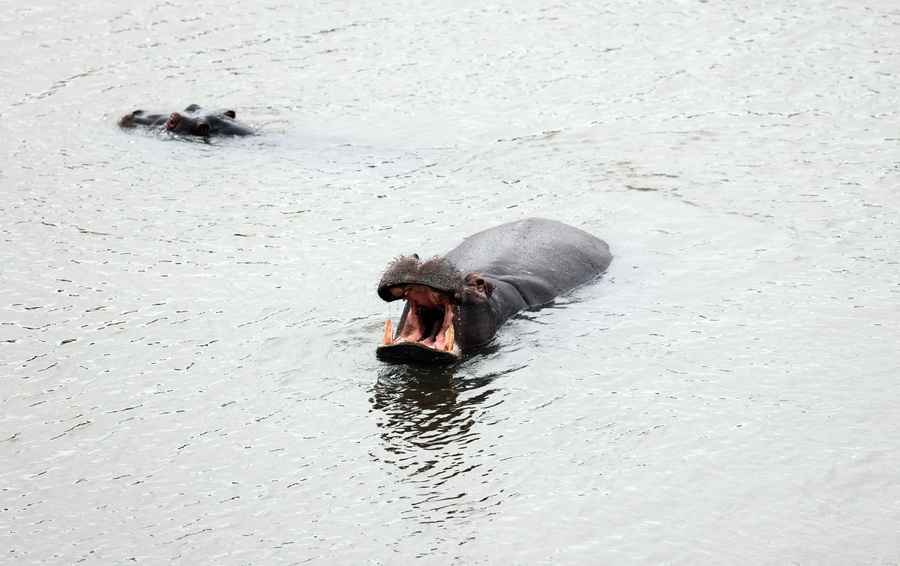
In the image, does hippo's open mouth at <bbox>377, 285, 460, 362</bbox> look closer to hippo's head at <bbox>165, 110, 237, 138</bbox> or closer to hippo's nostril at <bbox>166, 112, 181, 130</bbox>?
hippo's head at <bbox>165, 110, 237, 138</bbox>

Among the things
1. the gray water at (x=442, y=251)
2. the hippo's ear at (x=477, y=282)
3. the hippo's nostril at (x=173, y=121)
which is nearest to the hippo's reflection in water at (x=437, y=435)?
the gray water at (x=442, y=251)

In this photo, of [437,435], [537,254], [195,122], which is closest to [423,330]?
[437,435]

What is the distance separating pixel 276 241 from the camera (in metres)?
10.9

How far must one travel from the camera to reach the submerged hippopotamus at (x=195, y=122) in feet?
45.7

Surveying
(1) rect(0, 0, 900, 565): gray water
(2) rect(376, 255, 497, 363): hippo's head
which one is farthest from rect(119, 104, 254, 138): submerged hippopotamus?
(2) rect(376, 255, 497, 363): hippo's head

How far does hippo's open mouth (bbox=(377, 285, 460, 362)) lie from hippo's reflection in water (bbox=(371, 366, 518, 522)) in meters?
0.16

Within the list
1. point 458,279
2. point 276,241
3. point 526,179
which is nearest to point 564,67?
point 526,179

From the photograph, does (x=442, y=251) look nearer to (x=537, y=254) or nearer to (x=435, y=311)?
(x=537, y=254)

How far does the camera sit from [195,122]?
1396 cm

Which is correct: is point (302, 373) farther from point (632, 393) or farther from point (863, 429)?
point (863, 429)

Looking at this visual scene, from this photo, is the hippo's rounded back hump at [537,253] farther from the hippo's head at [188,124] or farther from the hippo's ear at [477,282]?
the hippo's head at [188,124]

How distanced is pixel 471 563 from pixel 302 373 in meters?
2.65

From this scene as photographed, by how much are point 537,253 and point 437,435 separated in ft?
8.69

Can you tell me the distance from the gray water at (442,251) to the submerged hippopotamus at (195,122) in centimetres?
30
